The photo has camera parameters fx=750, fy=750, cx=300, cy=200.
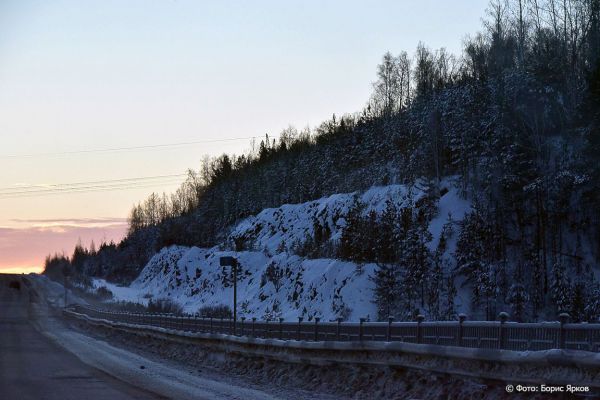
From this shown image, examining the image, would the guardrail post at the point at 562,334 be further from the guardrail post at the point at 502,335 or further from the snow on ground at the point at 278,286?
the snow on ground at the point at 278,286

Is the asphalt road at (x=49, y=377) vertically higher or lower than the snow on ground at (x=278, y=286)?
lower

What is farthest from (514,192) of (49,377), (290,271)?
(49,377)

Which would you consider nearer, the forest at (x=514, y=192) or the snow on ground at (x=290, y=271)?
the forest at (x=514, y=192)

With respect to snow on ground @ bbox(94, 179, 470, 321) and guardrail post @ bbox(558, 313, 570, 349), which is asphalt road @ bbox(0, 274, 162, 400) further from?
snow on ground @ bbox(94, 179, 470, 321)

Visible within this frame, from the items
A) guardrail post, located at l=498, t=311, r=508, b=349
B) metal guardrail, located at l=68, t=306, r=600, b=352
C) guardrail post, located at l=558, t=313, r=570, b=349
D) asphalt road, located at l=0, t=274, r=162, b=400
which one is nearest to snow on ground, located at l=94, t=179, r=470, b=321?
asphalt road, located at l=0, t=274, r=162, b=400

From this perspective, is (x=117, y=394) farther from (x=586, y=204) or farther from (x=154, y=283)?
(x=154, y=283)

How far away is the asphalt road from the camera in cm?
1677

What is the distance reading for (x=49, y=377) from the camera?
841 inches

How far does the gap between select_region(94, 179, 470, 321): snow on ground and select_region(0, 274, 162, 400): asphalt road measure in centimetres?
2429

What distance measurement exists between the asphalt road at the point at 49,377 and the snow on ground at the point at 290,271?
24288mm

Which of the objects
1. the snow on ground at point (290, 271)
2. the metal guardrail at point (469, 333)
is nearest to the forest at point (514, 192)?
the snow on ground at point (290, 271)

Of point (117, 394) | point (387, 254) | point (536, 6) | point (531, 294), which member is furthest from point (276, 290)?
point (117, 394)

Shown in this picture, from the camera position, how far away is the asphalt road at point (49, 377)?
16766mm

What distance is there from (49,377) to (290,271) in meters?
51.5
